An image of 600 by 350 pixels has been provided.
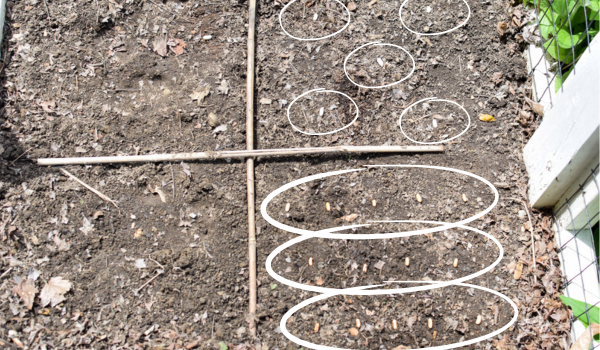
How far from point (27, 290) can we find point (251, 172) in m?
1.73

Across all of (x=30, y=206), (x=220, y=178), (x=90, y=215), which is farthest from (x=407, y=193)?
(x=30, y=206)

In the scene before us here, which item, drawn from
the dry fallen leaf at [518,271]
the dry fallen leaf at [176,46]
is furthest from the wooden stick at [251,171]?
the dry fallen leaf at [518,271]

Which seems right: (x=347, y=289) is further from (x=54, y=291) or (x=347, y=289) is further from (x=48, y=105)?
(x=48, y=105)

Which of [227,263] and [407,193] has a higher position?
[407,193]

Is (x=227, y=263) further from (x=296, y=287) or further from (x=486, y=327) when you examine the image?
(x=486, y=327)

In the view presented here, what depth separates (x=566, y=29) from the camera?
341cm

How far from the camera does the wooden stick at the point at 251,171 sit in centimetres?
295

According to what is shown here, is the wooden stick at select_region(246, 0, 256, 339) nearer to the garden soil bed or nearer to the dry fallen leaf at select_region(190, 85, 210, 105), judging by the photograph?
the garden soil bed

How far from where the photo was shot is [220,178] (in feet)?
10.9

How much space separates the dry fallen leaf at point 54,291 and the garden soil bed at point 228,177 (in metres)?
0.04

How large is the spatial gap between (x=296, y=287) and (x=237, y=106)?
152 centimetres

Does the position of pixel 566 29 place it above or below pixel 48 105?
above

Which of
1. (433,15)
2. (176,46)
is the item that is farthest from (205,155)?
(433,15)

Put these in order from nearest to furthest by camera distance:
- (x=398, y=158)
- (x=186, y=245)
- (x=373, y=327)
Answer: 1. (x=373, y=327)
2. (x=186, y=245)
3. (x=398, y=158)
